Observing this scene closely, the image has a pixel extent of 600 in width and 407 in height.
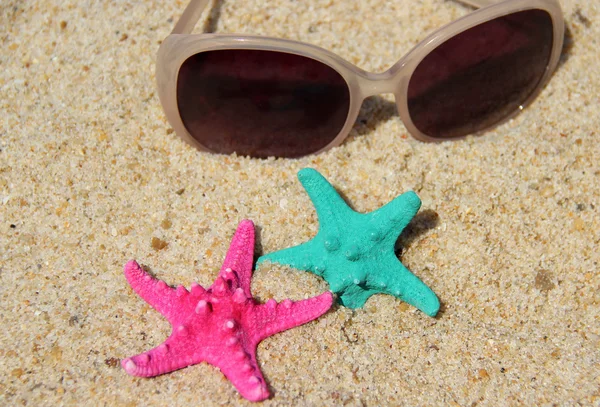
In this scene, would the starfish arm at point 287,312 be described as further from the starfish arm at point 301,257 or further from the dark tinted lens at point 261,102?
the dark tinted lens at point 261,102

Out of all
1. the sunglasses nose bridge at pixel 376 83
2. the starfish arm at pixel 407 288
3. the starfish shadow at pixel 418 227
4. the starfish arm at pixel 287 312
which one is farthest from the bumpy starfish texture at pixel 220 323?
the sunglasses nose bridge at pixel 376 83

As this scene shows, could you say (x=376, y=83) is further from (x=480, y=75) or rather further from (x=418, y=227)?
(x=418, y=227)

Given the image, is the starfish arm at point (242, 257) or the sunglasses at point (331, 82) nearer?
the starfish arm at point (242, 257)

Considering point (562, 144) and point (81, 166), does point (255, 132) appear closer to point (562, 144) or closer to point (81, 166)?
point (81, 166)

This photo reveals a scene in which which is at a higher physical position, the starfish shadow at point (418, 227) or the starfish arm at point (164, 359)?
the starfish arm at point (164, 359)

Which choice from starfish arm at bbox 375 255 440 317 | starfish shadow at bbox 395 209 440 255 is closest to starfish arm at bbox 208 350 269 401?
starfish arm at bbox 375 255 440 317

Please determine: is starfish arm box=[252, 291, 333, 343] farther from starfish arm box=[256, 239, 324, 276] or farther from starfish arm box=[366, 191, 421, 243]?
starfish arm box=[366, 191, 421, 243]
